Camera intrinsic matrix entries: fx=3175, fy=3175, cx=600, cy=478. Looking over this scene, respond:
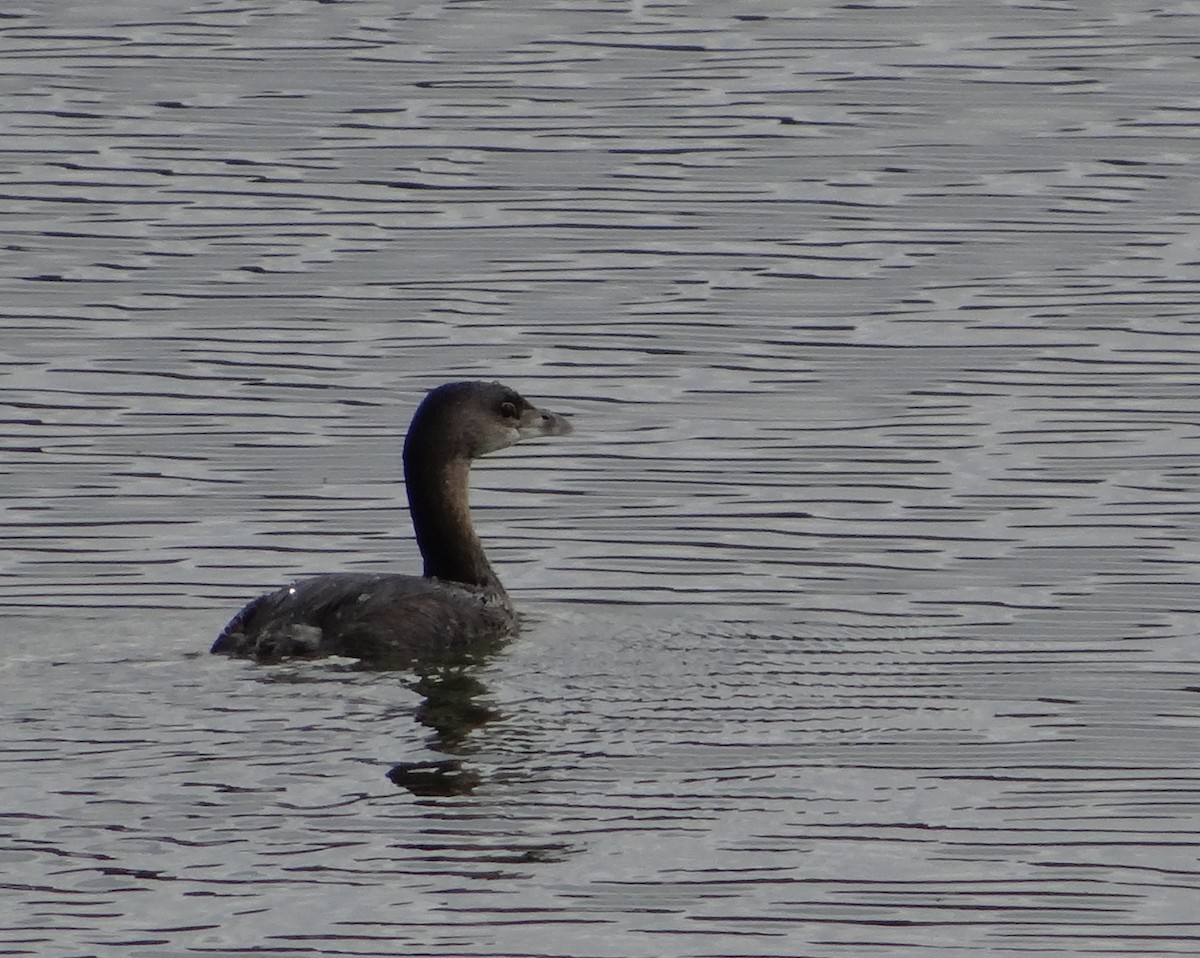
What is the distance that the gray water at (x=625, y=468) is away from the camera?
9.88 m

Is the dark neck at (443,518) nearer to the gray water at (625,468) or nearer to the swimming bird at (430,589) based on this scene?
the swimming bird at (430,589)

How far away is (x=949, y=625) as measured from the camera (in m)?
12.9

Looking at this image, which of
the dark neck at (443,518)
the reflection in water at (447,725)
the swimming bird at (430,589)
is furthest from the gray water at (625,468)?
the dark neck at (443,518)

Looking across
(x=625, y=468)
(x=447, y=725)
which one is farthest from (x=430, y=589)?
(x=625, y=468)

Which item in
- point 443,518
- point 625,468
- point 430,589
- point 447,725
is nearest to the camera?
point 447,725

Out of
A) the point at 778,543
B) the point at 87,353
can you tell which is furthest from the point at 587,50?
the point at 778,543

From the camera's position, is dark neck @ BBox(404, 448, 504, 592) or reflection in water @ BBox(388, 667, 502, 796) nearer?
reflection in water @ BBox(388, 667, 502, 796)

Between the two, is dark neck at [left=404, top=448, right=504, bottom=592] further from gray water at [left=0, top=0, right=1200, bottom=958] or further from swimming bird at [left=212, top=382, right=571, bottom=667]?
gray water at [left=0, top=0, right=1200, bottom=958]

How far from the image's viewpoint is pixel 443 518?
13734 mm

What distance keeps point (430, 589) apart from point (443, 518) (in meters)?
0.77

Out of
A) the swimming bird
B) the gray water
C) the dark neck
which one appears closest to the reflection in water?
the gray water

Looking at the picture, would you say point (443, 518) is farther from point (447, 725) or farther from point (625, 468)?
point (447, 725)

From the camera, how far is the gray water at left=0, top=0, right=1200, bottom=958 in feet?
32.4

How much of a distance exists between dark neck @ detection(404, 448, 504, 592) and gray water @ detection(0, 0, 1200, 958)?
1.24ft
